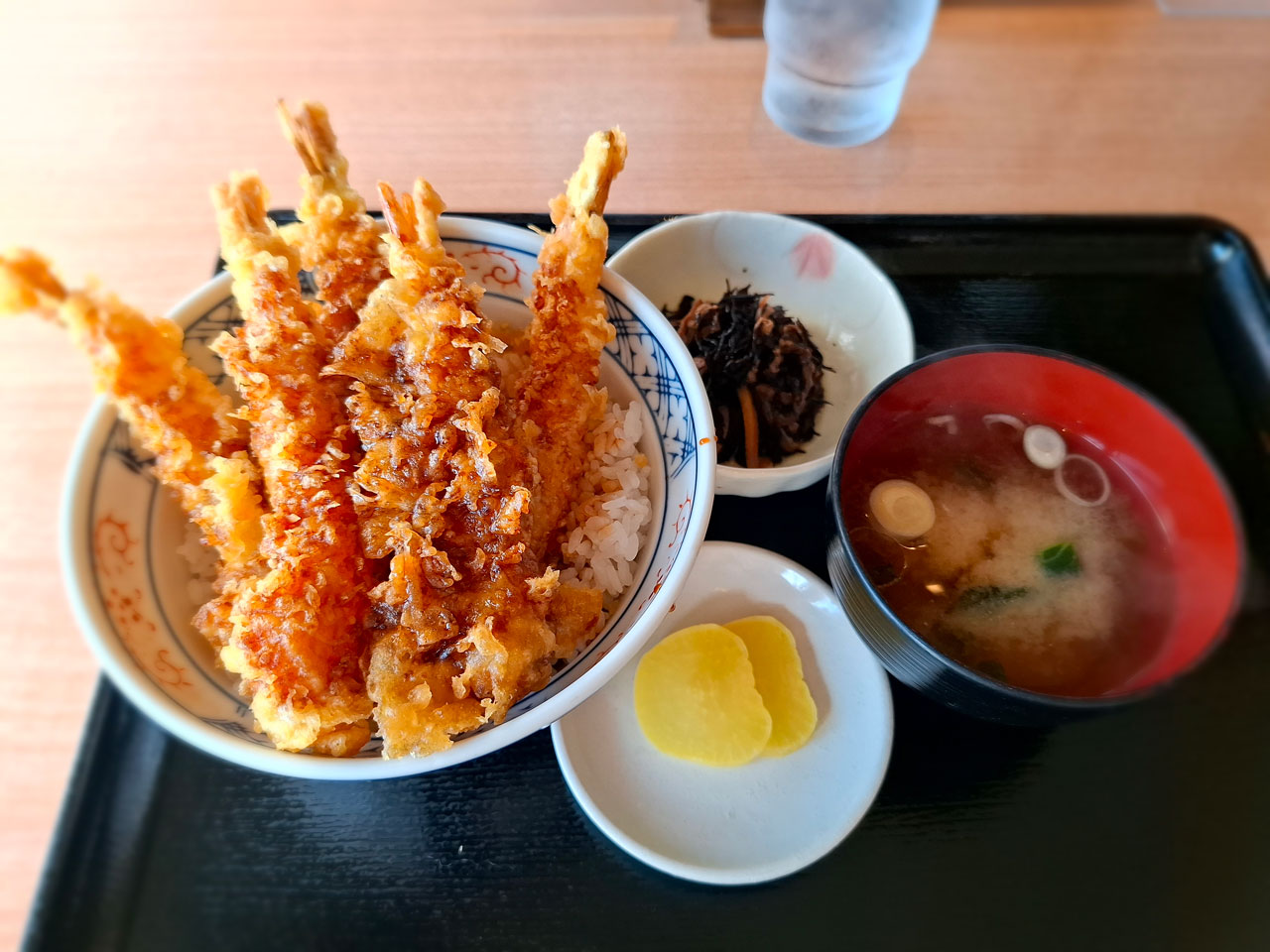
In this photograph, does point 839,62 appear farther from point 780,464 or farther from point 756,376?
point 780,464

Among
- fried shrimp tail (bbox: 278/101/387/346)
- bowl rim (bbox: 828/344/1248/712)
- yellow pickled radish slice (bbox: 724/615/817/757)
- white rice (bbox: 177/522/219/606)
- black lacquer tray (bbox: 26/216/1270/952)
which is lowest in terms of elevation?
black lacquer tray (bbox: 26/216/1270/952)

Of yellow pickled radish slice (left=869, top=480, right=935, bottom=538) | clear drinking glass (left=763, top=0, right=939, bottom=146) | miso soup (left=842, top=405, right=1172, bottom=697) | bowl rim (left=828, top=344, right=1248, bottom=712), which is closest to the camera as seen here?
bowl rim (left=828, top=344, right=1248, bottom=712)

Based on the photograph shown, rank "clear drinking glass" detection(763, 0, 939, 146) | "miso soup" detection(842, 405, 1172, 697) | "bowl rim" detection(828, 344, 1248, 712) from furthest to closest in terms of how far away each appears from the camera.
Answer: "clear drinking glass" detection(763, 0, 939, 146), "miso soup" detection(842, 405, 1172, 697), "bowl rim" detection(828, 344, 1248, 712)

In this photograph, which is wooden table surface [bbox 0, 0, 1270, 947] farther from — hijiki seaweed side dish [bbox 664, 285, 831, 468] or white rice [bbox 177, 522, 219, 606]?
white rice [bbox 177, 522, 219, 606]

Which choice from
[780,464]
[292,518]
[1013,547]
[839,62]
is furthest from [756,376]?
[839,62]

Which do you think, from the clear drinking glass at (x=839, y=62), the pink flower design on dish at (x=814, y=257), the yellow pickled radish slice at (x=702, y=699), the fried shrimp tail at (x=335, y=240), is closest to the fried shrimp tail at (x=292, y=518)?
the fried shrimp tail at (x=335, y=240)

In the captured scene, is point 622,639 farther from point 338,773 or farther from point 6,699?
point 6,699

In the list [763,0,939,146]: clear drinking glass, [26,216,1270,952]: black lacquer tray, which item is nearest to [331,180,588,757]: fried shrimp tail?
[26,216,1270,952]: black lacquer tray
